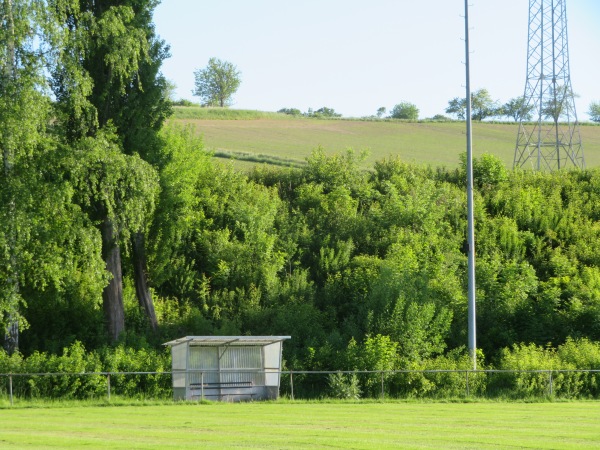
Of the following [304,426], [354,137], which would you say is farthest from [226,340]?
[354,137]

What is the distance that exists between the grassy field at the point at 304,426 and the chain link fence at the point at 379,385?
3.34m

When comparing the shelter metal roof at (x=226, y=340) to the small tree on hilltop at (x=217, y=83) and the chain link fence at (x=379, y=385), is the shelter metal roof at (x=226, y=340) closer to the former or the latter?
the chain link fence at (x=379, y=385)

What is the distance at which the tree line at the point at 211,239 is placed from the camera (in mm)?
36594

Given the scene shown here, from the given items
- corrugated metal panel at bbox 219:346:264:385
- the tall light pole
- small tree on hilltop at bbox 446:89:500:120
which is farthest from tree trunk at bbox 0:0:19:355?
small tree on hilltop at bbox 446:89:500:120

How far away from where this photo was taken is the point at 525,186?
54.9 metres

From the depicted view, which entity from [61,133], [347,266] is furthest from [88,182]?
[347,266]

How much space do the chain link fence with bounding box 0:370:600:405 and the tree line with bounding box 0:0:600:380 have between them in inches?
55.7

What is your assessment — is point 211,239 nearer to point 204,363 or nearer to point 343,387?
point 204,363

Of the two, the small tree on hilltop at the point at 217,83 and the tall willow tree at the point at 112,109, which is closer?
the tall willow tree at the point at 112,109

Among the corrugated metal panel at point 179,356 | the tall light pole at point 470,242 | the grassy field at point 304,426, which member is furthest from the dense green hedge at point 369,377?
the grassy field at point 304,426

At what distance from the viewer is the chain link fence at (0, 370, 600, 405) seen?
34.3 metres

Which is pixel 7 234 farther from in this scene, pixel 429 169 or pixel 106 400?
pixel 429 169

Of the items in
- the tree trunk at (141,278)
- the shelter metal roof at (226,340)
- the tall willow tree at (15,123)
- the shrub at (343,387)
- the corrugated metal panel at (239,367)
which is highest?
the tall willow tree at (15,123)

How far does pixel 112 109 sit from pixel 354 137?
41.3 m
